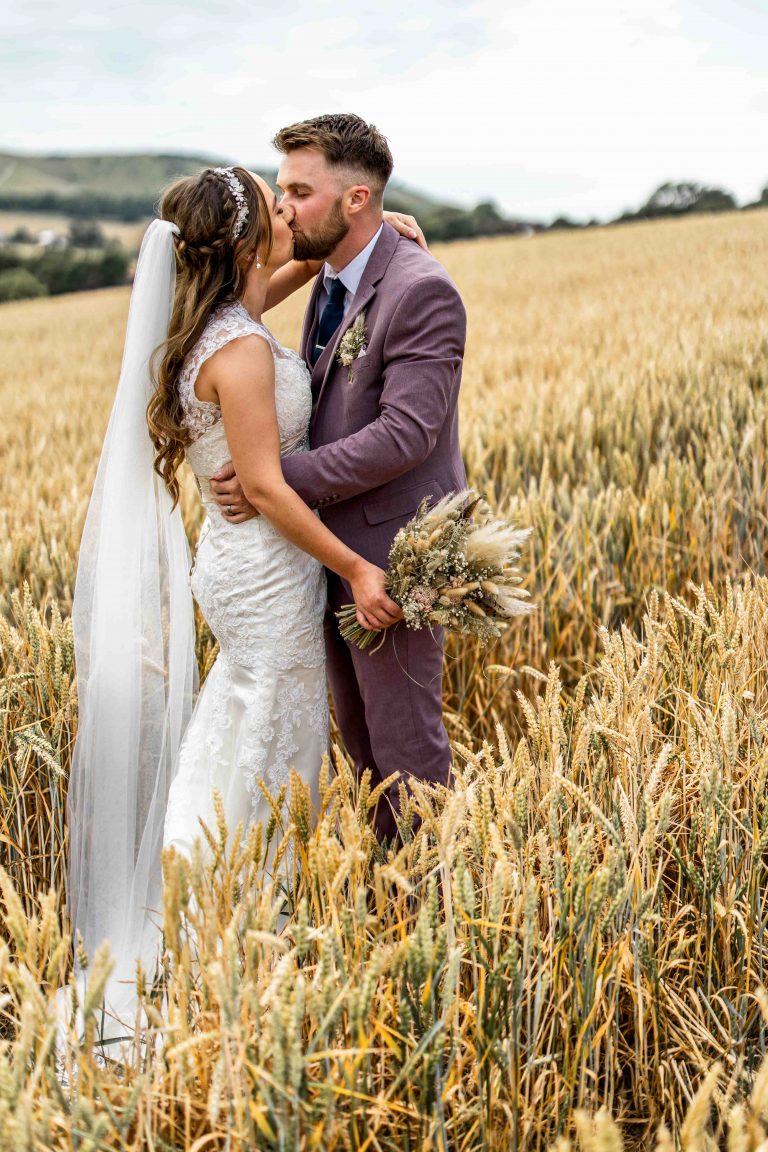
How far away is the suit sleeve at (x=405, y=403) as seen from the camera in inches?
93.2

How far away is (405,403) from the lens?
2367 millimetres

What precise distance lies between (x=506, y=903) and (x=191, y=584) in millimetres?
1429

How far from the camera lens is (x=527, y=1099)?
1547 millimetres

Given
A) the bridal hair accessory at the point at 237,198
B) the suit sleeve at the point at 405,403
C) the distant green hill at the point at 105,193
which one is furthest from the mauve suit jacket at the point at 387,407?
the distant green hill at the point at 105,193

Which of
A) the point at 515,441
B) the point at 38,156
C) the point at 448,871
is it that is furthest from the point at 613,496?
the point at 38,156

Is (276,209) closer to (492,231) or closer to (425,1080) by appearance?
(425,1080)

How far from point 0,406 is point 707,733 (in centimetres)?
914

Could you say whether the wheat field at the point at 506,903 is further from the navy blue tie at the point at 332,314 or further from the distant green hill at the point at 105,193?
the distant green hill at the point at 105,193

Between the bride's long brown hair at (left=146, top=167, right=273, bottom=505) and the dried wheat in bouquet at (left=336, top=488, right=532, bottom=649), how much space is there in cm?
73

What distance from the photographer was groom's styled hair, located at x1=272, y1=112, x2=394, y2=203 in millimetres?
2496

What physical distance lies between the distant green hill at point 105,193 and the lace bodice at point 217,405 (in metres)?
37.3

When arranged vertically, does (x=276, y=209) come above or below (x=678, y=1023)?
above

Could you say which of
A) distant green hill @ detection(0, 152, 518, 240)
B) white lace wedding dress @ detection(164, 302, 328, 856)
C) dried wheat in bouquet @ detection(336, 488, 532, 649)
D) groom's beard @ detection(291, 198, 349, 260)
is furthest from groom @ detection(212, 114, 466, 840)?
distant green hill @ detection(0, 152, 518, 240)

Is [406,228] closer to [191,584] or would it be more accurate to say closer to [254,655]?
[191,584]
